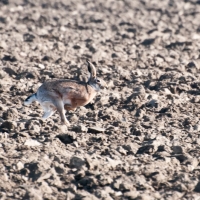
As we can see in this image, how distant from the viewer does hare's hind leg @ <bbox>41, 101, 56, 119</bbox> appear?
9.61 meters

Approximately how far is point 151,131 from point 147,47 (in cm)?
525

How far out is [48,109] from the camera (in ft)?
31.8

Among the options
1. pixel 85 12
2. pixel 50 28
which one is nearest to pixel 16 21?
pixel 50 28

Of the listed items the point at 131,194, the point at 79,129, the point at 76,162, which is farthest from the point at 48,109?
the point at 131,194

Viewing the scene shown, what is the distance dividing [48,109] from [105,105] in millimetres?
1460

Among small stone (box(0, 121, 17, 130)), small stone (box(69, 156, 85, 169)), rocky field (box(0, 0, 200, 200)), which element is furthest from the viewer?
small stone (box(0, 121, 17, 130))

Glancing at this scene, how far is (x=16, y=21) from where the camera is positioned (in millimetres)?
16406

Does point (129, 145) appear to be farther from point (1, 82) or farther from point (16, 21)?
point (16, 21)

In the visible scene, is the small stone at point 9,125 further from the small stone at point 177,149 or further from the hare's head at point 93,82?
the small stone at point 177,149

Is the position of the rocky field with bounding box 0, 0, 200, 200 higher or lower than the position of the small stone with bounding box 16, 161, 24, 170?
higher

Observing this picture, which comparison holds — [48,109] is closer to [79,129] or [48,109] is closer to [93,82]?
[79,129]

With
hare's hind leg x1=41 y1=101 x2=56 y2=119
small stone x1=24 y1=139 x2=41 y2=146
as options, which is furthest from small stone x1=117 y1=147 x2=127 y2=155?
hare's hind leg x1=41 y1=101 x2=56 y2=119

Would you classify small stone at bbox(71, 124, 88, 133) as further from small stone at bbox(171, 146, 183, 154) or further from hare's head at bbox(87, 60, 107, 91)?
small stone at bbox(171, 146, 183, 154)

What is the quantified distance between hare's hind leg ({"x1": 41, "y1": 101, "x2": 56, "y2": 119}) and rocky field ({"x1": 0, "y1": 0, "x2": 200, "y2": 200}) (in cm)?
12
